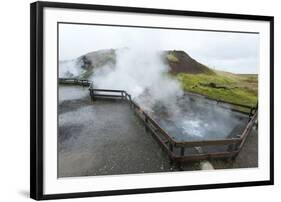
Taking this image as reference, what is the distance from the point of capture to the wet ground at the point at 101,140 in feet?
13.7

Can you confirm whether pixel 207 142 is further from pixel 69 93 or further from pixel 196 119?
pixel 69 93

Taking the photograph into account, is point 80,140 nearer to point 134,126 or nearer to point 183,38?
point 134,126

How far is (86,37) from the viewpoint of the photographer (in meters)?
4.24

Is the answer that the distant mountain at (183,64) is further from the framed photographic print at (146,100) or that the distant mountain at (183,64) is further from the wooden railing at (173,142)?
the wooden railing at (173,142)

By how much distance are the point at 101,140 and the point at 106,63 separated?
2.01ft

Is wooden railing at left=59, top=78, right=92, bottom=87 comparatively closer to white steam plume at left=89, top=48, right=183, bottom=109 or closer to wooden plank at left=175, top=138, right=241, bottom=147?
white steam plume at left=89, top=48, right=183, bottom=109

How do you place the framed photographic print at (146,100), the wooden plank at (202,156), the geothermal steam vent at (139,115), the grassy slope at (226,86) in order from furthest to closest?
1. the grassy slope at (226,86)
2. the wooden plank at (202,156)
3. the geothermal steam vent at (139,115)
4. the framed photographic print at (146,100)

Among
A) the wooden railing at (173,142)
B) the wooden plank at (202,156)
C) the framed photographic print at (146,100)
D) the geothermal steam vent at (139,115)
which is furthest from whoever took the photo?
the wooden plank at (202,156)

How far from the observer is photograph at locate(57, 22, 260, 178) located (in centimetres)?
421

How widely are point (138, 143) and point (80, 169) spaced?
52 cm

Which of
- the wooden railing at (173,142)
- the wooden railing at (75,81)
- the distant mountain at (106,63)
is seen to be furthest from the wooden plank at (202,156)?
the wooden railing at (75,81)

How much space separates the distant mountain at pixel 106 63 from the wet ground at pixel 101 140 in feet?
0.43

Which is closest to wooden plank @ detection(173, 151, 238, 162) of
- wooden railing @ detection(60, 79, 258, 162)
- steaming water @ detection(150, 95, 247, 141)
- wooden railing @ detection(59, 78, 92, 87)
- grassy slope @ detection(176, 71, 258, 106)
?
wooden railing @ detection(60, 79, 258, 162)

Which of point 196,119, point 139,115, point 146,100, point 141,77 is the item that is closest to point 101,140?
point 139,115
